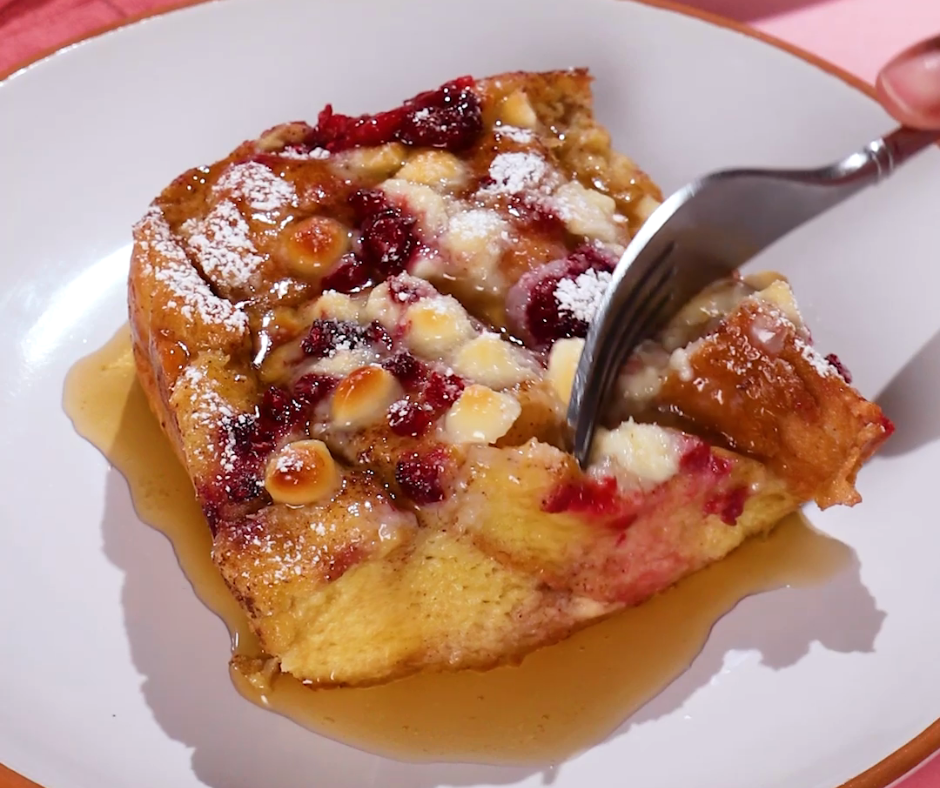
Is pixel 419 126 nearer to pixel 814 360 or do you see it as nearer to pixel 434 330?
pixel 434 330

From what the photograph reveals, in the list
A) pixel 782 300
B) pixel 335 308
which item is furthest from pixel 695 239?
pixel 335 308

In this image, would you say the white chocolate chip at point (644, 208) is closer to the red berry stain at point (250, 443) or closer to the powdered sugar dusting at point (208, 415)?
the red berry stain at point (250, 443)

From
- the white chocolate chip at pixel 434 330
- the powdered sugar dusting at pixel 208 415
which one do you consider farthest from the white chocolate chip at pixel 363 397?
the powdered sugar dusting at pixel 208 415

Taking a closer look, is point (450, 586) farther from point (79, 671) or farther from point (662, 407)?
point (79, 671)

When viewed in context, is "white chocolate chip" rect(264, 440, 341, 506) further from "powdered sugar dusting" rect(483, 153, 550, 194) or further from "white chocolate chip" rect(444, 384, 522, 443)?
"powdered sugar dusting" rect(483, 153, 550, 194)

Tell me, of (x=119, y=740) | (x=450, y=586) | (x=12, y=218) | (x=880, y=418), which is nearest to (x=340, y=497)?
(x=450, y=586)

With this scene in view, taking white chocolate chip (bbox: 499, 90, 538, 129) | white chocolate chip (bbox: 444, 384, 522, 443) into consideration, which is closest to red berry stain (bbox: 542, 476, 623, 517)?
white chocolate chip (bbox: 444, 384, 522, 443)
